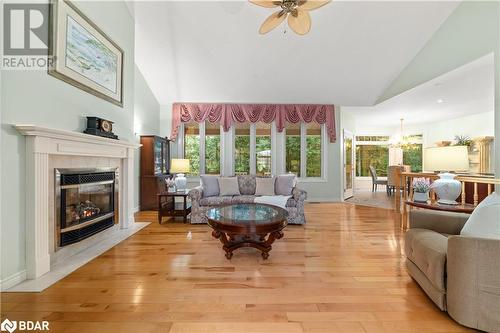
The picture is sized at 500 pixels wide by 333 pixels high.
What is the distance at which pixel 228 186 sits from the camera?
4.47 m

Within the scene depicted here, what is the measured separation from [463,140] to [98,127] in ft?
29.8

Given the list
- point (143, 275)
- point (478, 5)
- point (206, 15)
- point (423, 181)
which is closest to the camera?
point (143, 275)

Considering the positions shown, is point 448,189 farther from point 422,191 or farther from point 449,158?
point 449,158

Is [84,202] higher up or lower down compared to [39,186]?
lower down

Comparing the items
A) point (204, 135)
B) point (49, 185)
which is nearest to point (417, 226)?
point (49, 185)

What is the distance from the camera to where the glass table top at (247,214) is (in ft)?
8.37

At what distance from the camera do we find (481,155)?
6.23 meters

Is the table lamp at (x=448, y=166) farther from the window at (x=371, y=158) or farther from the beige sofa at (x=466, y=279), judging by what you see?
the window at (x=371, y=158)

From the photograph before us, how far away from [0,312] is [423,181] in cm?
447

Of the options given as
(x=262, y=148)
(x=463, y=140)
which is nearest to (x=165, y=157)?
(x=262, y=148)

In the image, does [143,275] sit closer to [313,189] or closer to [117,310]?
[117,310]

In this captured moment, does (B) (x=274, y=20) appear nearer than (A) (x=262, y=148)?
Yes

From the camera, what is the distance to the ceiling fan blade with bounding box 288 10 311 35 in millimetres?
2722

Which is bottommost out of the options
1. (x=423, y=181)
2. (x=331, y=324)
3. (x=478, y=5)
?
(x=331, y=324)
